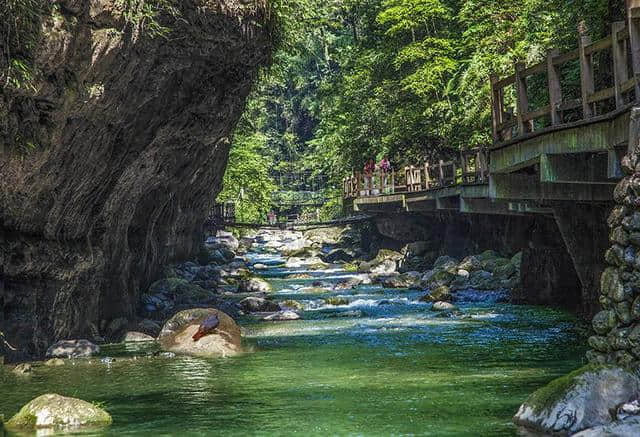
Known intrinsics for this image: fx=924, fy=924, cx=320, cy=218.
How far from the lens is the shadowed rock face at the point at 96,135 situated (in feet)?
45.0

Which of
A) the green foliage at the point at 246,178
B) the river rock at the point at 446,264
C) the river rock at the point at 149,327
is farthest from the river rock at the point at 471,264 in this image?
the river rock at the point at 149,327

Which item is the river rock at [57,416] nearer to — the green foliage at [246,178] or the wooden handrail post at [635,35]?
the wooden handrail post at [635,35]

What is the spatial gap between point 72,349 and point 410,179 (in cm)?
2185

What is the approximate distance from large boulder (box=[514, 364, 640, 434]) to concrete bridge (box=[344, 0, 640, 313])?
8.03 ft

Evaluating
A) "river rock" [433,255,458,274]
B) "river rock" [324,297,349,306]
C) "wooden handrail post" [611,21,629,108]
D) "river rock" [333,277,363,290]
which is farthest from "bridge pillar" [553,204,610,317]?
"river rock" [333,277,363,290]

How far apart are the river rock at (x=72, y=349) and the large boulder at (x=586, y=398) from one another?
10.1 m

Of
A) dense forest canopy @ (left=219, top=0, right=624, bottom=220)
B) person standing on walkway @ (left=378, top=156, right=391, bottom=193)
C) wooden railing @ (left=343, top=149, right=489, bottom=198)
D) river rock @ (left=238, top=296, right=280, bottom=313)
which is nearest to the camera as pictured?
dense forest canopy @ (left=219, top=0, right=624, bottom=220)

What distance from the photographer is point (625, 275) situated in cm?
1020

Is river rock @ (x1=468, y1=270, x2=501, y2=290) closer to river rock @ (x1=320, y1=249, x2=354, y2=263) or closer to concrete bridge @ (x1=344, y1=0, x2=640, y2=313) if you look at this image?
concrete bridge @ (x1=344, y1=0, x2=640, y2=313)

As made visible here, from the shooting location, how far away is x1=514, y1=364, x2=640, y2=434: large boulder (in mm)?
9484

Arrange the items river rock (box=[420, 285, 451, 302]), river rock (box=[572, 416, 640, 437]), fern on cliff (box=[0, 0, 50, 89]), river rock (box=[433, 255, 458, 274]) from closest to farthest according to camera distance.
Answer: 1. river rock (box=[572, 416, 640, 437])
2. fern on cliff (box=[0, 0, 50, 89])
3. river rock (box=[420, 285, 451, 302])
4. river rock (box=[433, 255, 458, 274])

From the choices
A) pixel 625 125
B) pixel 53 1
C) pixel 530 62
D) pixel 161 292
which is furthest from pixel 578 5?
pixel 161 292

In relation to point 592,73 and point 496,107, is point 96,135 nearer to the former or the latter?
point 496,107

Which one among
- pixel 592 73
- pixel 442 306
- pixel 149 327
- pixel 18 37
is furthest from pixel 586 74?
pixel 442 306
